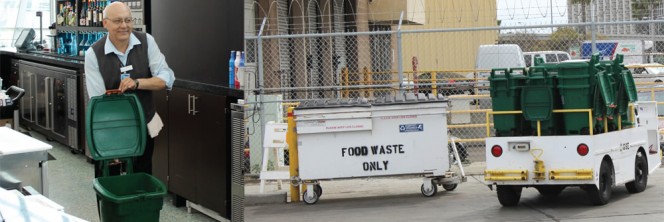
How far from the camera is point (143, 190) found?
432 cm

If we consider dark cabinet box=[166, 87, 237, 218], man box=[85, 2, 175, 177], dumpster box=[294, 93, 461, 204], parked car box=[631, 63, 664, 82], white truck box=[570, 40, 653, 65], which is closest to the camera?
man box=[85, 2, 175, 177]

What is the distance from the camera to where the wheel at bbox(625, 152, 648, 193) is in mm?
7172

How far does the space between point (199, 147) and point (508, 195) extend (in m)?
2.75

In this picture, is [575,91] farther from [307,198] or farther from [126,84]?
[126,84]

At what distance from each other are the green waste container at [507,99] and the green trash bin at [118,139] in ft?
10.5

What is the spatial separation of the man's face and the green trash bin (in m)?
0.28

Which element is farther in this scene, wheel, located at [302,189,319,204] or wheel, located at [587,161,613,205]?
wheel, located at [302,189,319,204]

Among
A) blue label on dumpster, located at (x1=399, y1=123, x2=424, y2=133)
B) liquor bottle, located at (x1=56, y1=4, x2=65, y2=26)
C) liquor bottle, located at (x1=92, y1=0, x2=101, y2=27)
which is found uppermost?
liquor bottle, located at (x1=56, y1=4, x2=65, y2=26)

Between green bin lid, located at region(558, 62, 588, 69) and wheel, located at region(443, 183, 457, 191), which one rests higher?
green bin lid, located at region(558, 62, 588, 69)

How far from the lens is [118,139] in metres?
4.28

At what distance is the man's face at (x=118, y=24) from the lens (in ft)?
14.0

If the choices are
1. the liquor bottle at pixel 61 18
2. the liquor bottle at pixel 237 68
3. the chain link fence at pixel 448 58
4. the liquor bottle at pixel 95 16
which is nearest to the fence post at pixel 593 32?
the chain link fence at pixel 448 58

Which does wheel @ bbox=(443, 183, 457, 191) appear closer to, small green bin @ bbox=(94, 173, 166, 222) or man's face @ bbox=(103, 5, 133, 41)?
small green bin @ bbox=(94, 173, 166, 222)

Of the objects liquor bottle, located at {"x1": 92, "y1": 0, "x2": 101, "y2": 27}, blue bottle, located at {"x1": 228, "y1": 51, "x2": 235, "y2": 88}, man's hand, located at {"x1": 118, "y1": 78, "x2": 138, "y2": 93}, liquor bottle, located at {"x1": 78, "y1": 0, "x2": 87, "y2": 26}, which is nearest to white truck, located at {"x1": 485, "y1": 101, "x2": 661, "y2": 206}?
blue bottle, located at {"x1": 228, "y1": 51, "x2": 235, "y2": 88}
